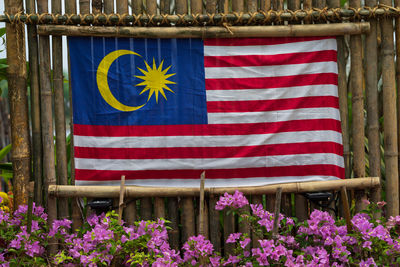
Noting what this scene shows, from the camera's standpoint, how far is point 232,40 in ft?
12.2

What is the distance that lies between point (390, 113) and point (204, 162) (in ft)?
6.45

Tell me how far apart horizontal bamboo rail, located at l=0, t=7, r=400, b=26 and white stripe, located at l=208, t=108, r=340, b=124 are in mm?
891

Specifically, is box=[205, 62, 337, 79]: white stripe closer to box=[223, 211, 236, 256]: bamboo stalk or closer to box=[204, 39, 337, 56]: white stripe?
box=[204, 39, 337, 56]: white stripe

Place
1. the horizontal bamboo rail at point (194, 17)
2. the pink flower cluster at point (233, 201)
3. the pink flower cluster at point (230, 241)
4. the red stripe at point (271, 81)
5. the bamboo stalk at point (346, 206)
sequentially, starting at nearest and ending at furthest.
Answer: the pink flower cluster at point (230, 241)
the pink flower cluster at point (233, 201)
the bamboo stalk at point (346, 206)
the horizontal bamboo rail at point (194, 17)
the red stripe at point (271, 81)

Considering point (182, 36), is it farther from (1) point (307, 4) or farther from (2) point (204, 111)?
(1) point (307, 4)

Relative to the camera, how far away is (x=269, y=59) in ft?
12.2

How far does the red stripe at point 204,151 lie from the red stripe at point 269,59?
2.69 ft

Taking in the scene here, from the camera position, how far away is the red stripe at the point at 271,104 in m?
3.72

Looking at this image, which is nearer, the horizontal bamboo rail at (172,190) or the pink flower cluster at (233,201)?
the pink flower cluster at (233,201)

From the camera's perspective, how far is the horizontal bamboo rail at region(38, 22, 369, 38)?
11.9 ft

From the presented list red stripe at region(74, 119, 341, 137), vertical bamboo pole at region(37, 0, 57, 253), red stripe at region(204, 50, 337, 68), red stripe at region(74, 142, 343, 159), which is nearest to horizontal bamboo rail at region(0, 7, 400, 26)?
vertical bamboo pole at region(37, 0, 57, 253)

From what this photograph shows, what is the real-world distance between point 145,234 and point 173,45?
5.98 ft

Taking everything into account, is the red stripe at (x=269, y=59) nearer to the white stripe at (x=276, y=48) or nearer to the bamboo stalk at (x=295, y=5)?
the white stripe at (x=276, y=48)

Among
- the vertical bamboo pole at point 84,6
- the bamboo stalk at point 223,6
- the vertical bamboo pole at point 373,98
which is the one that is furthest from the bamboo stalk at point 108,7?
the vertical bamboo pole at point 373,98
